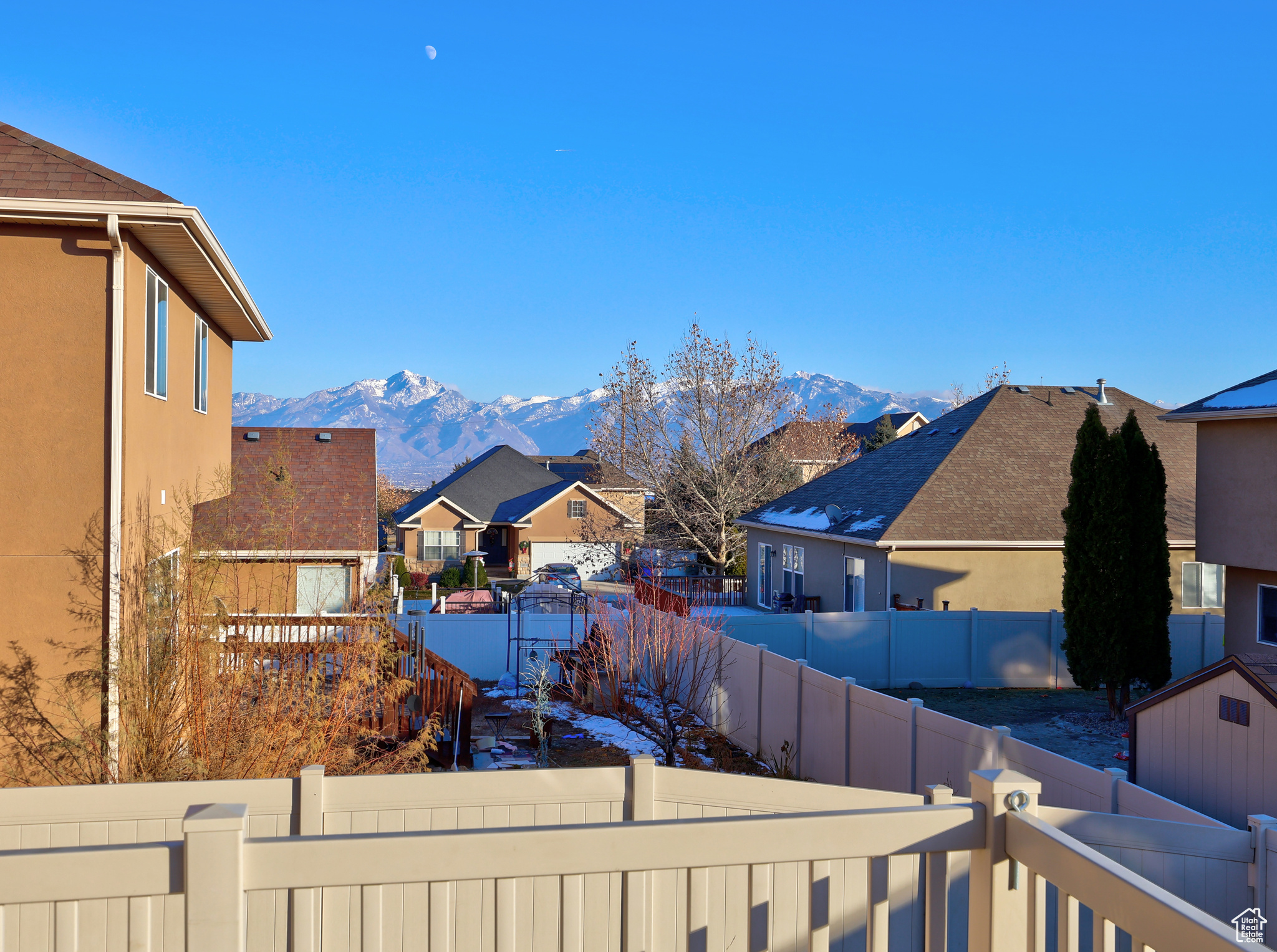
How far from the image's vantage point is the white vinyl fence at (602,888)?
2291 mm

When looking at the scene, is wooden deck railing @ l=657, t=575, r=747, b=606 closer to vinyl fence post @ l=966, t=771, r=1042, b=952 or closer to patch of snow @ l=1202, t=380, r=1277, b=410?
patch of snow @ l=1202, t=380, r=1277, b=410

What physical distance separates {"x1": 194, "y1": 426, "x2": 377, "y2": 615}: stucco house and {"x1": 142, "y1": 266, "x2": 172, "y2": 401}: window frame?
180cm

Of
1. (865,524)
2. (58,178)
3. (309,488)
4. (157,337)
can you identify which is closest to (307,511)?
(309,488)

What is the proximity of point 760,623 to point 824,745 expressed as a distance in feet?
18.7

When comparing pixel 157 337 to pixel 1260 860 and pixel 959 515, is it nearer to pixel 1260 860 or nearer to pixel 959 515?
pixel 1260 860

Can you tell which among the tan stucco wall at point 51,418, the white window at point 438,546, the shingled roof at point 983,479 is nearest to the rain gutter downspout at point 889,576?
the shingled roof at point 983,479

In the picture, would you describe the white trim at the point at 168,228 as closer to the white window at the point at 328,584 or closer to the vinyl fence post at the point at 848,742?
the white window at the point at 328,584

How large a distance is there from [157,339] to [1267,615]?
16.1m

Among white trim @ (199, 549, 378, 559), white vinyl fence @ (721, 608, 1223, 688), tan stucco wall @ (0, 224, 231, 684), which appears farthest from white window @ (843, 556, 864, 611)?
tan stucco wall @ (0, 224, 231, 684)

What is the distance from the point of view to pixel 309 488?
17.0 m

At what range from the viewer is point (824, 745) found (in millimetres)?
10930

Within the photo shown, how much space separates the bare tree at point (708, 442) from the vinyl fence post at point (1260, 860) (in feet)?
85.2

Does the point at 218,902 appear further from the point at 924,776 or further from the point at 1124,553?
the point at 1124,553

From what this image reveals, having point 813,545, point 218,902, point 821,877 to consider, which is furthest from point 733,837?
point 813,545
